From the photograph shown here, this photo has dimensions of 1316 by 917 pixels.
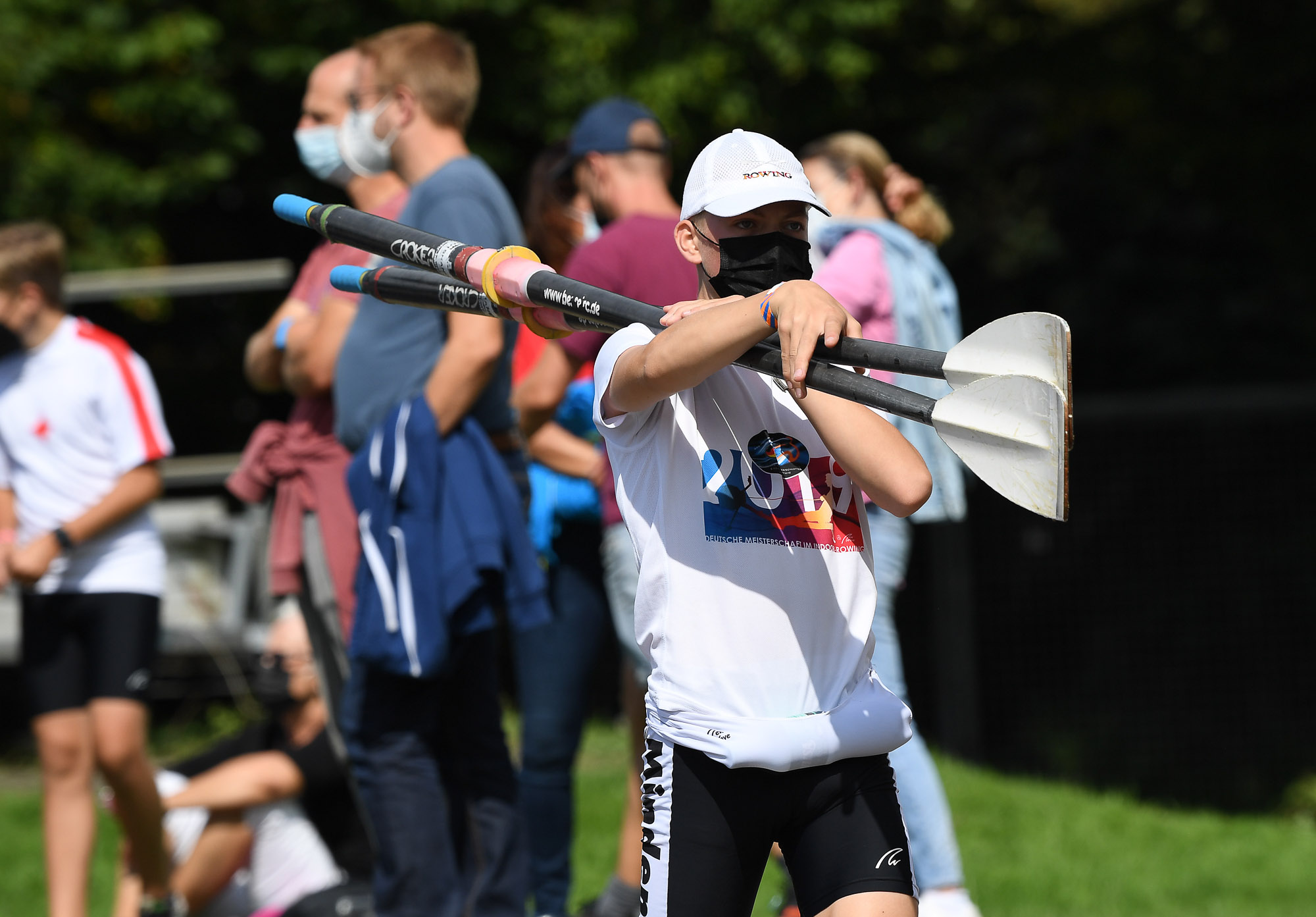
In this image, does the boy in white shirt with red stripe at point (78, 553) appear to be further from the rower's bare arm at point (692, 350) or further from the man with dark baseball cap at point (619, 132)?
the rower's bare arm at point (692, 350)

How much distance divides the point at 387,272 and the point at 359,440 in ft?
3.43

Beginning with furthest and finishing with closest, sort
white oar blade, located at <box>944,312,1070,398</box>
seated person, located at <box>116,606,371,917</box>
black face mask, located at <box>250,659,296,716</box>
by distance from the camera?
1. black face mask, located at <box>250,659,296,716</box>
2. seated person, located at <box>116,606,371,917</box>
3. white oar blade, located at <box>944,312,1070,398</box>

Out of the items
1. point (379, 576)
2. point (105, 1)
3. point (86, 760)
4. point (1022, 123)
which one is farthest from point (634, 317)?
point (1022, 123)

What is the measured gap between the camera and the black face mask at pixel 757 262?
255 cm

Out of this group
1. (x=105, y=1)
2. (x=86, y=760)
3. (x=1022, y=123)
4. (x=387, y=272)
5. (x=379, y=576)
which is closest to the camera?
(x=387, y=272)

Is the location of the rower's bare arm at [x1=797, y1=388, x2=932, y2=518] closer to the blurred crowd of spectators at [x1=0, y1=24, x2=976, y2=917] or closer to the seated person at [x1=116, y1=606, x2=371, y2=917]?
the blurred crowd of spectators at [x1=0, y1=24, x2=976, y2=917]

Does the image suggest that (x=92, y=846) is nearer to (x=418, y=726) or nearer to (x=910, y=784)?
(x=418, y=726)

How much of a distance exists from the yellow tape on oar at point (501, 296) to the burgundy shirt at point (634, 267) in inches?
48.6

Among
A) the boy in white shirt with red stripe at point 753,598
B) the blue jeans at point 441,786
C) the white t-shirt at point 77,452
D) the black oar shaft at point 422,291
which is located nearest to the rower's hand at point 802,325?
the boy in white shirt with red stripe at point 753,598

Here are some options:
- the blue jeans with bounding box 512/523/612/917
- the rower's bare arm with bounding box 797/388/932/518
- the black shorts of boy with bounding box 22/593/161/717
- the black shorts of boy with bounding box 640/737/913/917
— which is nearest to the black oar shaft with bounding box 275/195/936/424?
the rower's bare arm with bounding box 797/388/932/518

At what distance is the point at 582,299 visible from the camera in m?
2.48

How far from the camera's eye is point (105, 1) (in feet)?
28.4

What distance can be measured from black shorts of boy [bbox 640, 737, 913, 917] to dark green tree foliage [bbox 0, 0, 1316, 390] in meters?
6.66

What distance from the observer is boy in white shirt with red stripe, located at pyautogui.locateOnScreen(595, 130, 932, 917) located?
96.9 inches
